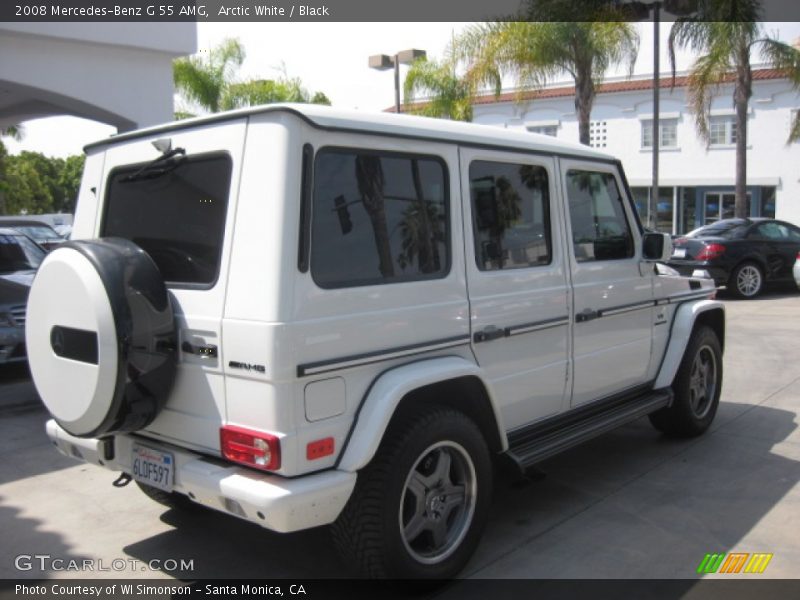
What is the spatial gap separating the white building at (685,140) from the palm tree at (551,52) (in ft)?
28.5

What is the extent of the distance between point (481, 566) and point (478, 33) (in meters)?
18.0

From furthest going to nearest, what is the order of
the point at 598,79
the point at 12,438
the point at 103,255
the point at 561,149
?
1. the point at 598,79
2. the point at 12,438
3. the point at 561,149
4. the point at 103,255

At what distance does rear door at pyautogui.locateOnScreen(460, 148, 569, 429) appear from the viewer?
382cm

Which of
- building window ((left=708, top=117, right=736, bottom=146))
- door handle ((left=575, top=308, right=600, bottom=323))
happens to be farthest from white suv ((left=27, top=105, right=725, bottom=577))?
building window ((left=708, top=117, right=736, bottom=146))

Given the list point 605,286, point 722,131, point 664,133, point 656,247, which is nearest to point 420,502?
point 605,286

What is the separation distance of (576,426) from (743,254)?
36.8 ft

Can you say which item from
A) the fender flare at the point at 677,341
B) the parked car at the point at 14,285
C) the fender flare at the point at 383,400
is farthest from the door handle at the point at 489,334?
the parked car at the point at 14,285

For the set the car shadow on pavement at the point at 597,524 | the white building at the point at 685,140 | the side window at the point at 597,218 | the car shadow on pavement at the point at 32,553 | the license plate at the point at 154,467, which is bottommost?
the car shadow on pavement at the point at 597,524

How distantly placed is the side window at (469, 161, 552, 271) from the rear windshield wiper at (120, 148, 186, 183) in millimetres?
1436

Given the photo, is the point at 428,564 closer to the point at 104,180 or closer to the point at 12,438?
the point at 104,180

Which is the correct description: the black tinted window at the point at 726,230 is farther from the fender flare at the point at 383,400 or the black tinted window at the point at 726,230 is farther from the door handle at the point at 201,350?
the door handle at the point at 201,350

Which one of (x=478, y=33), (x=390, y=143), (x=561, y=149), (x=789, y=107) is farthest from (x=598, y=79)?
(x=390, y=143)

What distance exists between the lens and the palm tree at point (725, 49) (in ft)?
61.5

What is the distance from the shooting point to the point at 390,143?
11.3ft
